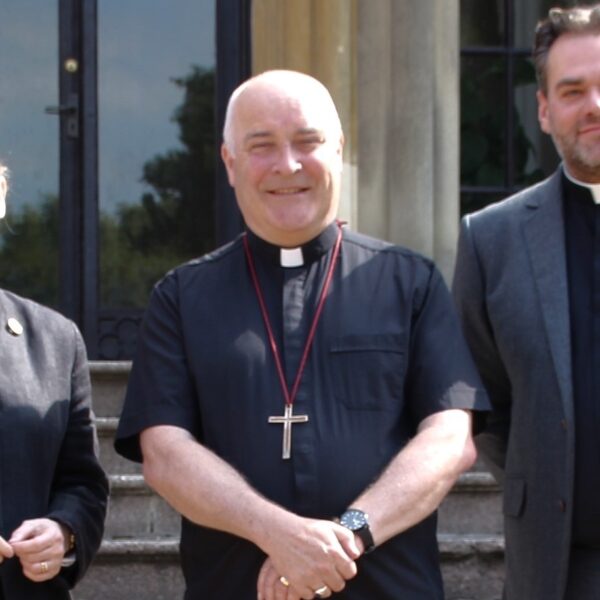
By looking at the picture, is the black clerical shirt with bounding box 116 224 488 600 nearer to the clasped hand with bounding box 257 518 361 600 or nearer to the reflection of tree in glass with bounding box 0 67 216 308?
the clasped hand with bounding box 257 518 361 600

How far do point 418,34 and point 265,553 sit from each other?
160 inches

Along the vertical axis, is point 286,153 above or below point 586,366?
above

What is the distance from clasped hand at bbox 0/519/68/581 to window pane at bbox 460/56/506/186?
4.57m

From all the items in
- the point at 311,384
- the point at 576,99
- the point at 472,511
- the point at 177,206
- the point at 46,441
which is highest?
the point at 576,99

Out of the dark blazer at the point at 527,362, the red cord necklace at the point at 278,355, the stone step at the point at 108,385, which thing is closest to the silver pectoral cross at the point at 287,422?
the red cord necklace at the point at 278,355

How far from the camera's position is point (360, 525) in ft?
12.0

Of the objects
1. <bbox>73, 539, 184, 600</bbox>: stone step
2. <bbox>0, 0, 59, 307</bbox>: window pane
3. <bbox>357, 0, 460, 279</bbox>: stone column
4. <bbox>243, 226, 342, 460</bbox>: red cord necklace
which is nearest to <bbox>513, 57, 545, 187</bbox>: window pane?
<bbox>357, 0, 460, 279</bbox>: stone column

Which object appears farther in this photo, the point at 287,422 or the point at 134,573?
the point at 134,573

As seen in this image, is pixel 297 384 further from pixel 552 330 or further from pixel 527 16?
pixel 527 16

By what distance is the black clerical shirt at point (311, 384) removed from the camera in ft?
12.5

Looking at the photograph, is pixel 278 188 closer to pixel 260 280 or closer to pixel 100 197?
pixel 260 280

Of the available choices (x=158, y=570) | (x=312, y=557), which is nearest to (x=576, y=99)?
(x=312, y=557)

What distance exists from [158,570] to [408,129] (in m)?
2.35

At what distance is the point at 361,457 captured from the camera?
380 cm
